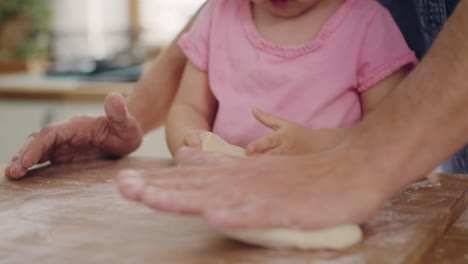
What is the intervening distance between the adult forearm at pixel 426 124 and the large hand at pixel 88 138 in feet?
1.66

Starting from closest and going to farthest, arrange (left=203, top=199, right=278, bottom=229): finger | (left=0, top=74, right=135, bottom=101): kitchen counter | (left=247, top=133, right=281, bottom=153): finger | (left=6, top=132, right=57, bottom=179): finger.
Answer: (left=203, top=199, right=278, bottom=229): finger → (left=247, top=133, right=281, bottom=153): finger → (left=6, top=132, right=57, bottom=179): finger → (left=0, top=74, right=135, bottom=101): kitchen counter

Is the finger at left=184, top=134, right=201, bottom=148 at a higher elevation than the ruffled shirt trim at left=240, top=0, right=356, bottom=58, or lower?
lower

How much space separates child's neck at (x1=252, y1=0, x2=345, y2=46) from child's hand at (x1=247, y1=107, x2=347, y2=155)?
0.60ft

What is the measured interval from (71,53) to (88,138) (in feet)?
9.83

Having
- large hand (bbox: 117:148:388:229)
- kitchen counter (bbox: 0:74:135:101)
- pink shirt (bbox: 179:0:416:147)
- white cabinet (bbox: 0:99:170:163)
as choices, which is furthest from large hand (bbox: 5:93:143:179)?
white cabinet (bbox: 0:99:170:163)

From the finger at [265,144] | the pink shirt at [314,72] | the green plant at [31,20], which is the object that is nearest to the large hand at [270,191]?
the finger at [265,144]

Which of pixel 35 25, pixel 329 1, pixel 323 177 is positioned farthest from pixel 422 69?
pixel 35 25

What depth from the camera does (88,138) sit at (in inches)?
44.9

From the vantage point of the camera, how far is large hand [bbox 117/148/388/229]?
0.64m

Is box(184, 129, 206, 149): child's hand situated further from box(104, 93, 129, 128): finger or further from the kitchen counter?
the kitchen counter

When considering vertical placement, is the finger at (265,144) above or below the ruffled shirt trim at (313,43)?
below

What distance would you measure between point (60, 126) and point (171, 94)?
243mm

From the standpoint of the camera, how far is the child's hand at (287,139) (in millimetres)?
885

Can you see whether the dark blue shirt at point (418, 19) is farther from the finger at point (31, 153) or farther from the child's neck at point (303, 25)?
the finger at point (31, 153)
